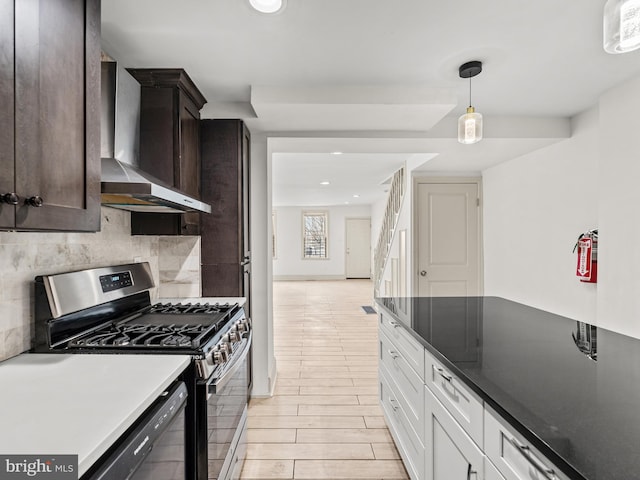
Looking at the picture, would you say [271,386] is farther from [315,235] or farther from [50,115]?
[315,235]

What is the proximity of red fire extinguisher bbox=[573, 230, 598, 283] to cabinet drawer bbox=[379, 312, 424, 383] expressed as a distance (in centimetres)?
156

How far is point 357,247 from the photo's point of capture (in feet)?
35.6

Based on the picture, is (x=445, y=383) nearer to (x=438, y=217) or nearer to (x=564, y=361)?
(x=564, y=361)

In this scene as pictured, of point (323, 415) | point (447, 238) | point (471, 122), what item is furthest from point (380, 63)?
point (447, 238)

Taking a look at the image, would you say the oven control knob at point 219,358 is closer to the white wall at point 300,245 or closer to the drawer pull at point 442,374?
the drawer pull at point 442,374

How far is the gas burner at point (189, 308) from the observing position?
1.99 meters

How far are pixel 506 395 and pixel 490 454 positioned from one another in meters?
0.21

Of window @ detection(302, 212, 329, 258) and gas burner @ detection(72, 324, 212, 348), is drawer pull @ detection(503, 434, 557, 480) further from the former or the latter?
window @ detection(302, 212, 329, 258)

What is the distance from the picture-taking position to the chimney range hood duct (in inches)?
53.2

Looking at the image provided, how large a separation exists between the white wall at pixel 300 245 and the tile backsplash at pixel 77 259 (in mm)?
8197

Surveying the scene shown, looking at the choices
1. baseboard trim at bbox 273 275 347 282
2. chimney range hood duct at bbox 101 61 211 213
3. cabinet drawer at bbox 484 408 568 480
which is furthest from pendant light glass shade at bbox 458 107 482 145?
baseboard trim at bbox 273 275 347 282

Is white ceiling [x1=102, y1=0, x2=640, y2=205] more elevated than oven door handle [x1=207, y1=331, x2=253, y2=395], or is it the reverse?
white ceiling [x1=102, y1=0, x2=640, y2=205]

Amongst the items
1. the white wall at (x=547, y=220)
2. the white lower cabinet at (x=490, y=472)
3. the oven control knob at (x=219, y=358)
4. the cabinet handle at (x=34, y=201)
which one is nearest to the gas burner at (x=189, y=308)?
the oven control knob at (x=219, y=358)

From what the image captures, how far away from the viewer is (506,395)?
0.97m
